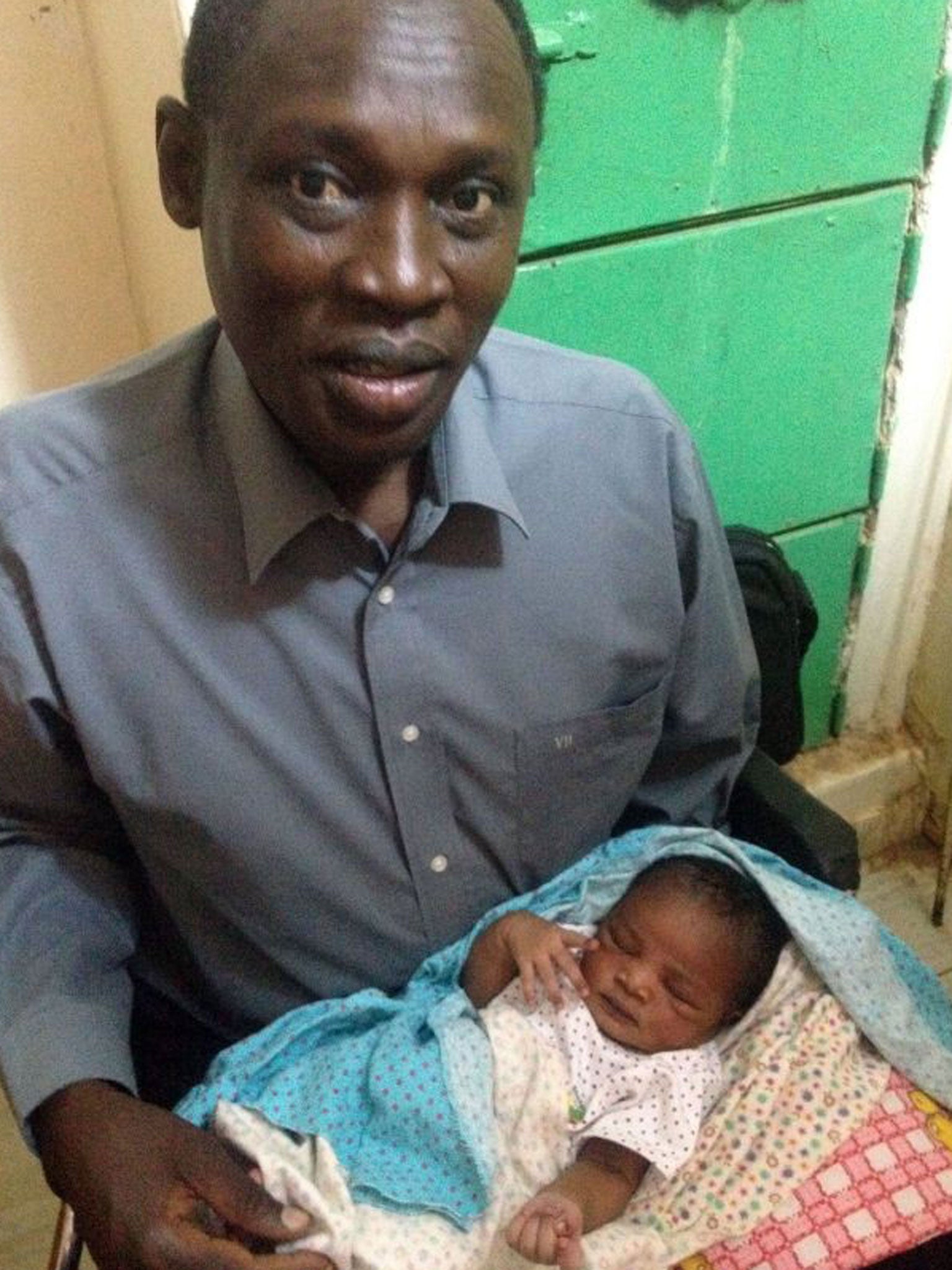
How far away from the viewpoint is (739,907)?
112cm

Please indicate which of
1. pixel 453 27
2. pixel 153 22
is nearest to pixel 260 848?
pixel 453 27

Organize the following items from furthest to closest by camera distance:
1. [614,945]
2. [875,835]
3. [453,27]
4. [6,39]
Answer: [875,835], [6,39], [614,945], [453,27]

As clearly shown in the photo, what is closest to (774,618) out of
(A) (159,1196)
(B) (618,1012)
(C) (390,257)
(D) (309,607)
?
(B) (618,1012)

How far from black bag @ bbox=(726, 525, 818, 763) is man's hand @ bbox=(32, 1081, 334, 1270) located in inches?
32.9

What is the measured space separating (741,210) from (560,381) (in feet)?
1.55

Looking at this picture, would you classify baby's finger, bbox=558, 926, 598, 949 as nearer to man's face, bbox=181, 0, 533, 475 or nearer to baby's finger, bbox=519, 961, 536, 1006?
baby's finger, bbox=519, 961, 536, 1006

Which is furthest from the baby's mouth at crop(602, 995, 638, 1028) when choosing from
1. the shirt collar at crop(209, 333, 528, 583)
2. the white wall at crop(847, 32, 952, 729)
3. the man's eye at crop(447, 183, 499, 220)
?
the white wall at crop(847, 32, 952, 729)

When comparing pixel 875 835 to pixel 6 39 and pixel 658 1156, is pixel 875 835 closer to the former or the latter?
pixel 658 1156

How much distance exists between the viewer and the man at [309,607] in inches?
31.0

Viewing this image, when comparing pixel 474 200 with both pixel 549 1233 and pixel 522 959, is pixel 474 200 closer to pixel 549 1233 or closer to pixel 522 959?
pixel 522 959

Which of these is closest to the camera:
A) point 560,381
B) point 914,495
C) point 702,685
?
point 560,381

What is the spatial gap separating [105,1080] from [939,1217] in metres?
0.71

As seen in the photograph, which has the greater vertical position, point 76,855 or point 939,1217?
point 76,855

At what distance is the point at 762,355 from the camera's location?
152cm
